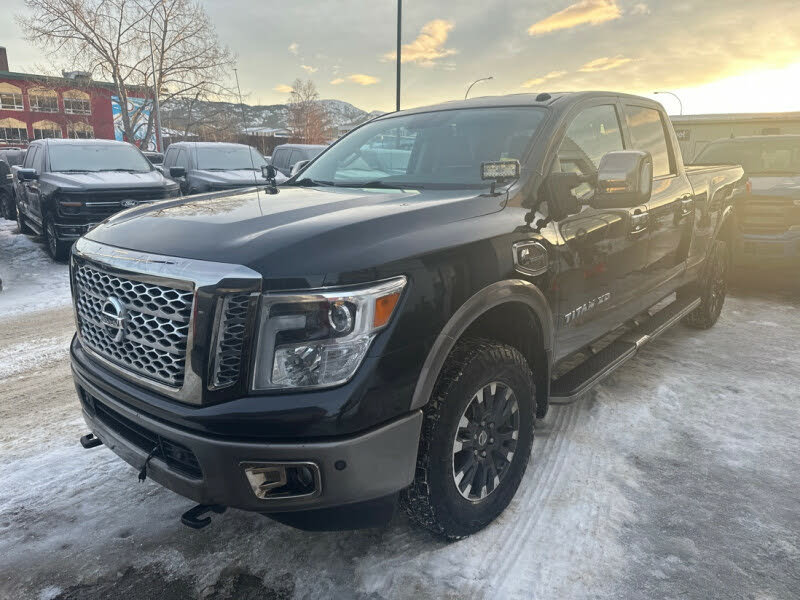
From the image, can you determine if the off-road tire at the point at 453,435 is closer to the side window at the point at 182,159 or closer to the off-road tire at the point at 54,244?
the off-road tire at the point at 54,244

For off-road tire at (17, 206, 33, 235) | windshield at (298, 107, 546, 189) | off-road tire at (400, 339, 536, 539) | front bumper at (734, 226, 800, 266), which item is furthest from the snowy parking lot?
off-road tire at (17, 206, 33, 235)

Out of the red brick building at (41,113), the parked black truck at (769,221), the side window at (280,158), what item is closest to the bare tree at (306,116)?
the red brick building at (41,113)

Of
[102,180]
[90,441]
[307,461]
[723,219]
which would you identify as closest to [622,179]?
[307,461]

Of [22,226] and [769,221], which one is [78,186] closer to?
[22,226]

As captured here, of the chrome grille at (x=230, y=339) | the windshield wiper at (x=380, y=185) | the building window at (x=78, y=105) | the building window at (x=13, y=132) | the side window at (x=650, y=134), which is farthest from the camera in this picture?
the building window at (x=13, y=132)

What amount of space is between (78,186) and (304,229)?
8034mm

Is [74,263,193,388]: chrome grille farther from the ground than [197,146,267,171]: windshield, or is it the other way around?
[197,146,267,171]: windshield

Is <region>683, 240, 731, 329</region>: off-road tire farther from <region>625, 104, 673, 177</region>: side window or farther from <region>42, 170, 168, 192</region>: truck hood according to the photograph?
<region>42, 170, 168, 192</region>: truck hood

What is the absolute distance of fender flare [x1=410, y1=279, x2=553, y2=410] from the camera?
6.53 ft

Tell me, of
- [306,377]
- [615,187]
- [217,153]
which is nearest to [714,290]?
[615,187]

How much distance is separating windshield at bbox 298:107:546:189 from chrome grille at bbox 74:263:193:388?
1463 mm

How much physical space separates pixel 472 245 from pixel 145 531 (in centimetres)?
192

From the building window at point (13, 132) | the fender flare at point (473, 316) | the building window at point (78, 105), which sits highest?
the building window at point (78, 105)

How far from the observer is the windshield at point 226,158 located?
488 inches
